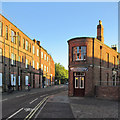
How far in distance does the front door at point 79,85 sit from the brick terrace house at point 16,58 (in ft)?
41.5

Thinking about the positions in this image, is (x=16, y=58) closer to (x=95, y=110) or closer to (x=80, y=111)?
(x=80, y=111)

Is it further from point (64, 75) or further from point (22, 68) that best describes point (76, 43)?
point (64, 75)

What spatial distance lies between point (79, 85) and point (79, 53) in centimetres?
459

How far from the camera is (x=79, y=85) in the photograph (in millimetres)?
19047

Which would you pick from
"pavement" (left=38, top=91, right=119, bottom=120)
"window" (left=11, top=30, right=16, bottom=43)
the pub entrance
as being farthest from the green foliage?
"pavement" (left=38, top=91, right=119, bottom=120)

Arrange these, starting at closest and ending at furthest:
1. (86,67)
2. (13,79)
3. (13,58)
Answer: (86,67) < (13,79) < (13,58)

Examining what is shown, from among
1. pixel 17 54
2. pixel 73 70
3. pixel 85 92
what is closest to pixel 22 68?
pixel 17 54

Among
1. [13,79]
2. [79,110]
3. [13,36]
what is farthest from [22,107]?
[13,36]

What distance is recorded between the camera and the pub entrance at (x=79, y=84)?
61.8 ft

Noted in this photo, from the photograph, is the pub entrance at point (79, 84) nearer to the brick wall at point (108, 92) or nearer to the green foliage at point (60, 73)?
the brick wall at point (108, 92)

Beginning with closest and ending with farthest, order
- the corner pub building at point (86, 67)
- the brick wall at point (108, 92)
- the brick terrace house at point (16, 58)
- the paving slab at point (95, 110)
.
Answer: the paving slab at point (95, 110) < the brick wall at point (108, 92) < the corner pub building at point (86, 67) < the brick terrace house at point (16, 58)

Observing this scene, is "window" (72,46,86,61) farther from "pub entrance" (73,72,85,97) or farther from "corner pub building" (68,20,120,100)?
"pub entrance" (73,72,85,97)

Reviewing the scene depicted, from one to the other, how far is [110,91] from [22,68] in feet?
68.5

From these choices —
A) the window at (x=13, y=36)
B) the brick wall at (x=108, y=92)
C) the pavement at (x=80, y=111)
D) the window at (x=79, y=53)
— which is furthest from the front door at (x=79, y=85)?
the window at (x=13, y=36)
